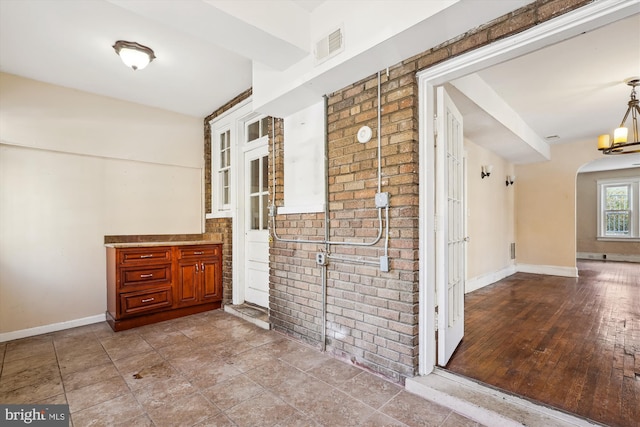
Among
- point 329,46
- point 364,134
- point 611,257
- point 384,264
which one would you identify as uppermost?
point 329,46

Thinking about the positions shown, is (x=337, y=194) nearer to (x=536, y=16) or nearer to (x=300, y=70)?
(x=300, y=70)

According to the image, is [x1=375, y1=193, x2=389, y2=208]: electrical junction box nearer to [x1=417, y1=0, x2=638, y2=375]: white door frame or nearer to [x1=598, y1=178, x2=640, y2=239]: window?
[x1=417, y1=0, x2=638, y2=375]: white door frame

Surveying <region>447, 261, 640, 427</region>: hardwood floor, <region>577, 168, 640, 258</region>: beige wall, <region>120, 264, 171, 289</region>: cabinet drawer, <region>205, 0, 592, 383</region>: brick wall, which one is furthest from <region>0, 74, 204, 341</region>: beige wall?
<region>577, 168, 640, 258</region>: beige wall

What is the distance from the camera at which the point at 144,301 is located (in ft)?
11.6

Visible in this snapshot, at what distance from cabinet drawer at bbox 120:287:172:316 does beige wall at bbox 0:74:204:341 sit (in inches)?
26.2

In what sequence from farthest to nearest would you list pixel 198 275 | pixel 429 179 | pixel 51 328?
pixel 198 275, pixel 51 328, pixel 429 179

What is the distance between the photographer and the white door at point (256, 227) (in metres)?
3.80

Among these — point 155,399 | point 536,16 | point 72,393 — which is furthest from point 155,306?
point 536,16

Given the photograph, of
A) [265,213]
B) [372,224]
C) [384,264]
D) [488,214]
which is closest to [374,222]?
[372,224]

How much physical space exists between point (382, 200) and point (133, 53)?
259 centimetres

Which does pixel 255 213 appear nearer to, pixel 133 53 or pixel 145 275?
pixel 145 275

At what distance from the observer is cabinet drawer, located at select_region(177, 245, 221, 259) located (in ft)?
12.6

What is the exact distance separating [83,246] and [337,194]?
3.29m

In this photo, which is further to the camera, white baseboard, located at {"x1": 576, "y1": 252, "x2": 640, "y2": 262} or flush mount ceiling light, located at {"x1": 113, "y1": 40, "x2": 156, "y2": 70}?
white baseboard, located at {"x1": 576, "y1": 252, "x2": 640, "y2": 262}
